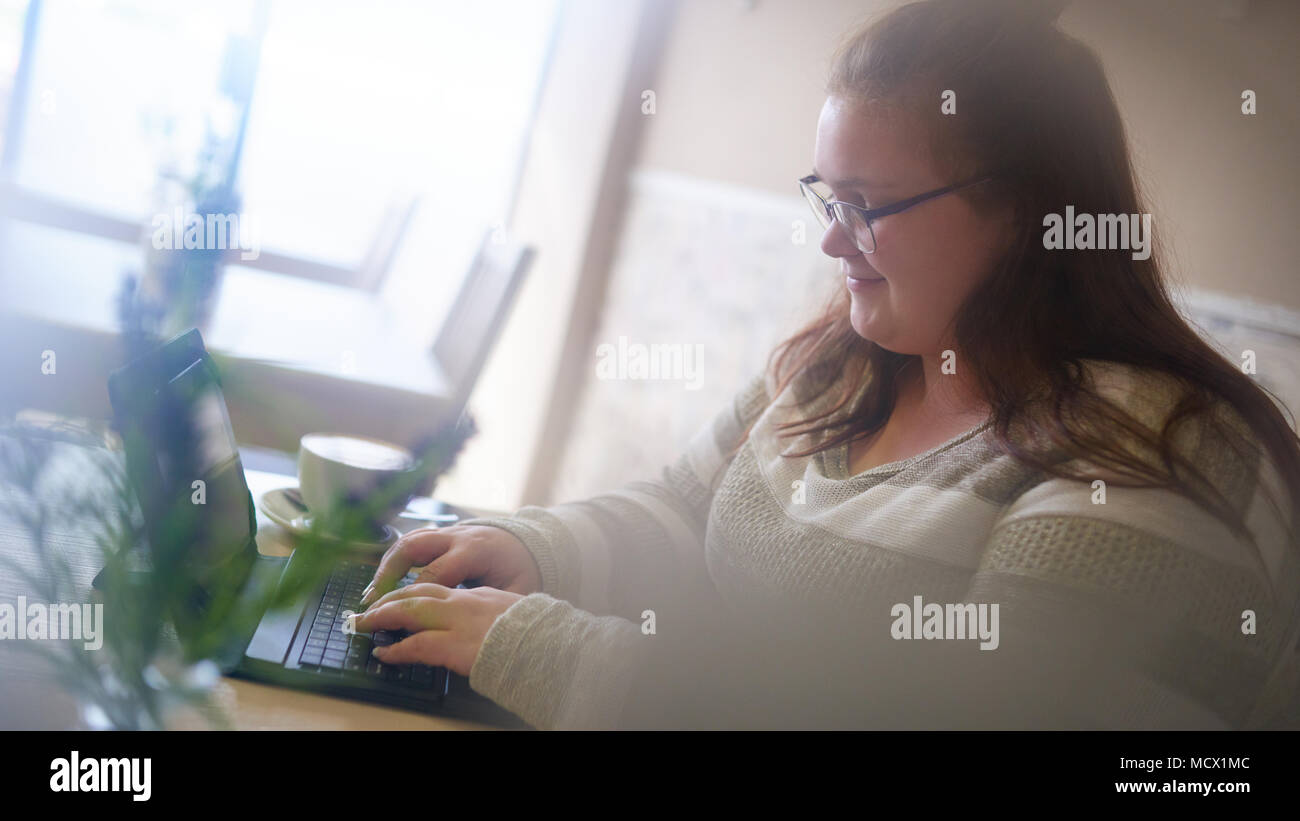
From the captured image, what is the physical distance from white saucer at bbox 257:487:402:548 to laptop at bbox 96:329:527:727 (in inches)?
3.2

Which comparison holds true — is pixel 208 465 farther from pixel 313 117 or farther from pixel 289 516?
pixel 313 117

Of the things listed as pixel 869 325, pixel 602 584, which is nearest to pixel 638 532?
pixel 602 584

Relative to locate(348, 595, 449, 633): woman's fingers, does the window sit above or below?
above

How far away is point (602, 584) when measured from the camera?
995 millimetres

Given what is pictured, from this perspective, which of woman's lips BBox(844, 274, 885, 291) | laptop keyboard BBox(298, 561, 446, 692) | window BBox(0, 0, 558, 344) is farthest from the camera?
window BBox(0, 0, 558, 344)

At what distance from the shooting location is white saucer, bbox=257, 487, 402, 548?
0.95 m

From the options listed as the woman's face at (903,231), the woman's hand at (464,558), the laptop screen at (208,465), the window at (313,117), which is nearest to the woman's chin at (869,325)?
the woman's face at (903,231)

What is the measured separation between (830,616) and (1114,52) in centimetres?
120

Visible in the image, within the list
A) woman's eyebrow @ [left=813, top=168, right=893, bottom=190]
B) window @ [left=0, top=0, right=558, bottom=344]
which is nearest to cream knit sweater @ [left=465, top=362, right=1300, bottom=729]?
woman's eyebrow @ [left=813, top=168, right=893, bottom=190]

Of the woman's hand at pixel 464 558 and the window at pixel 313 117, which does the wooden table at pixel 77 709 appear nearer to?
the woman's hand at pixel 464 558

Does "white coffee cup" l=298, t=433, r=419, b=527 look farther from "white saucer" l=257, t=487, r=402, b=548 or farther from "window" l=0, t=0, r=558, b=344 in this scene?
"window" l=0, t=0, r=558, b=344

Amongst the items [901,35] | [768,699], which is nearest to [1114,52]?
[901,35]

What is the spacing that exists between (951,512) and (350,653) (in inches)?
20.1
